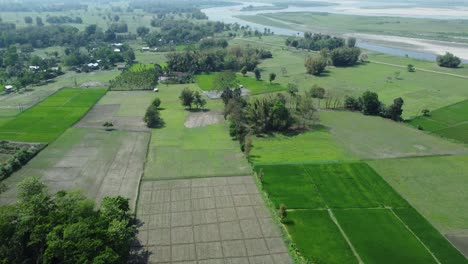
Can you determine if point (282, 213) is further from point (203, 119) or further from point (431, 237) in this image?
point (203, 119)

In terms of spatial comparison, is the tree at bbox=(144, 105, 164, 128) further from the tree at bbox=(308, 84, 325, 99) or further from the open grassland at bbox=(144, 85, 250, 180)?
the tree at bbox=(308, 84, 325, 99)

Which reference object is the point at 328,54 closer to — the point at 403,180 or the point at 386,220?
the point at 403,180

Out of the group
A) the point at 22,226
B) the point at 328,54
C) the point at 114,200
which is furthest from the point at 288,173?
the point at 328,54

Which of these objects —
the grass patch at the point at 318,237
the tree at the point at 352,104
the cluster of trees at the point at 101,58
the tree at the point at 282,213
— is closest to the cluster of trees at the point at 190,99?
the tree at the point at 352,104

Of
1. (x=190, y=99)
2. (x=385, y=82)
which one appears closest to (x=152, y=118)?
(x=190, y=99)

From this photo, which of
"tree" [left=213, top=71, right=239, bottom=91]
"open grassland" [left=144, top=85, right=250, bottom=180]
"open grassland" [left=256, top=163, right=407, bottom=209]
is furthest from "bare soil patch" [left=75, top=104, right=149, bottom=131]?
"open grassland" [left=256, top=163, right=407, bottom=209]

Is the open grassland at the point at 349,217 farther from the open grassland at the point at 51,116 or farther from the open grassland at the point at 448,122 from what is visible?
the open grassland at the point at 51,116
